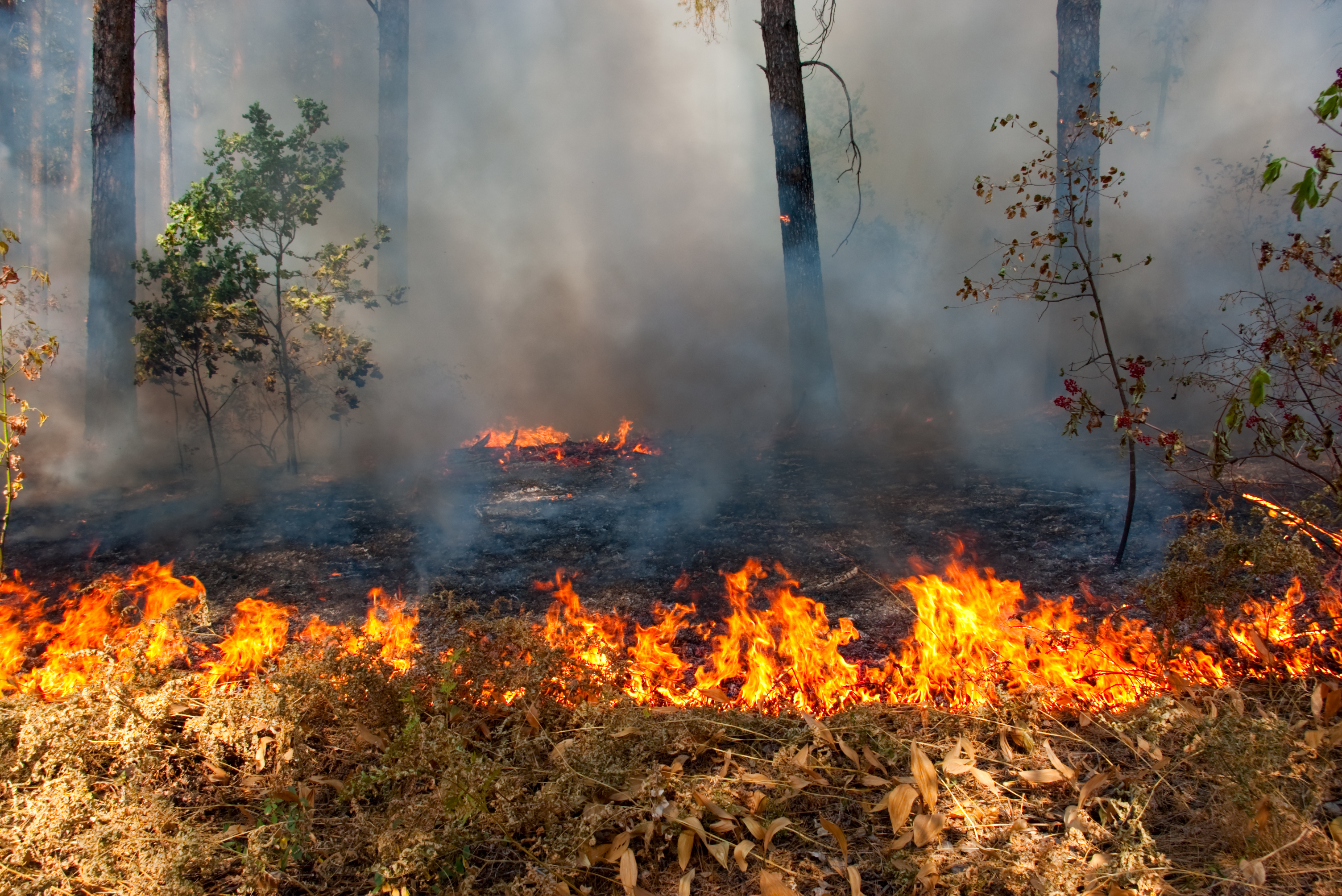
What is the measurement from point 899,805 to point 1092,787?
66cm

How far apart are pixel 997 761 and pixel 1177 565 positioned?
1.22 meters

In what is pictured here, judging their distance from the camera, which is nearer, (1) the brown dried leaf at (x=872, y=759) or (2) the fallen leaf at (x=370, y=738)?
(1) the brown dried leaf at (x=872, y=759)

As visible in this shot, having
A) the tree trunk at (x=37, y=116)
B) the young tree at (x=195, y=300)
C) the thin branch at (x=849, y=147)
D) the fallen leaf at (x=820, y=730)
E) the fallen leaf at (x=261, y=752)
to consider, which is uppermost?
the tree trunk at (x=37, y=116)

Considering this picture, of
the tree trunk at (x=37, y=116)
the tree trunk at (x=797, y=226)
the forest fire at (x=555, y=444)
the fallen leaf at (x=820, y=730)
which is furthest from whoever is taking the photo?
the tree trunk at (x=37, y=116)

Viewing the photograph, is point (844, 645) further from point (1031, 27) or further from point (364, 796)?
point (1031, 27)

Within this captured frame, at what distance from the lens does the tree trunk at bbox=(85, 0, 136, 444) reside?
8.07m

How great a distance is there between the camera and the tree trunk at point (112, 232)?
8070 millimetres

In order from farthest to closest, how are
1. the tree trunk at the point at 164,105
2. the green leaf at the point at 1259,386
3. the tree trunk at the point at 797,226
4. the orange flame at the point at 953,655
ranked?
1. the tree trunk at the point at 164,105
2. the tree trunk at the point at 797,226
3. the orange flame at the point at 953,655
4. the green leaf at the point at 1259,386

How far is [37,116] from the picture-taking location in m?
20.7

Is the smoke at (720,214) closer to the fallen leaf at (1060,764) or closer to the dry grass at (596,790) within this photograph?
the fallen leaf at (1060,764)

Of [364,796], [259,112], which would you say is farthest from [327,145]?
[364,796]

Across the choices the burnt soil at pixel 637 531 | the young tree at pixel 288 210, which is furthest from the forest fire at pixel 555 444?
the young tree at pixel 288 210

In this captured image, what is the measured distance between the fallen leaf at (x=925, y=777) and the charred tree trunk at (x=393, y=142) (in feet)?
34.7

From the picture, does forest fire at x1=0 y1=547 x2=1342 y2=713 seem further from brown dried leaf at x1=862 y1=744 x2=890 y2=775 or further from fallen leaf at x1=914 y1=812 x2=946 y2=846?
fallen leaf at x1=914 y1=812 x2=946 y2=846
